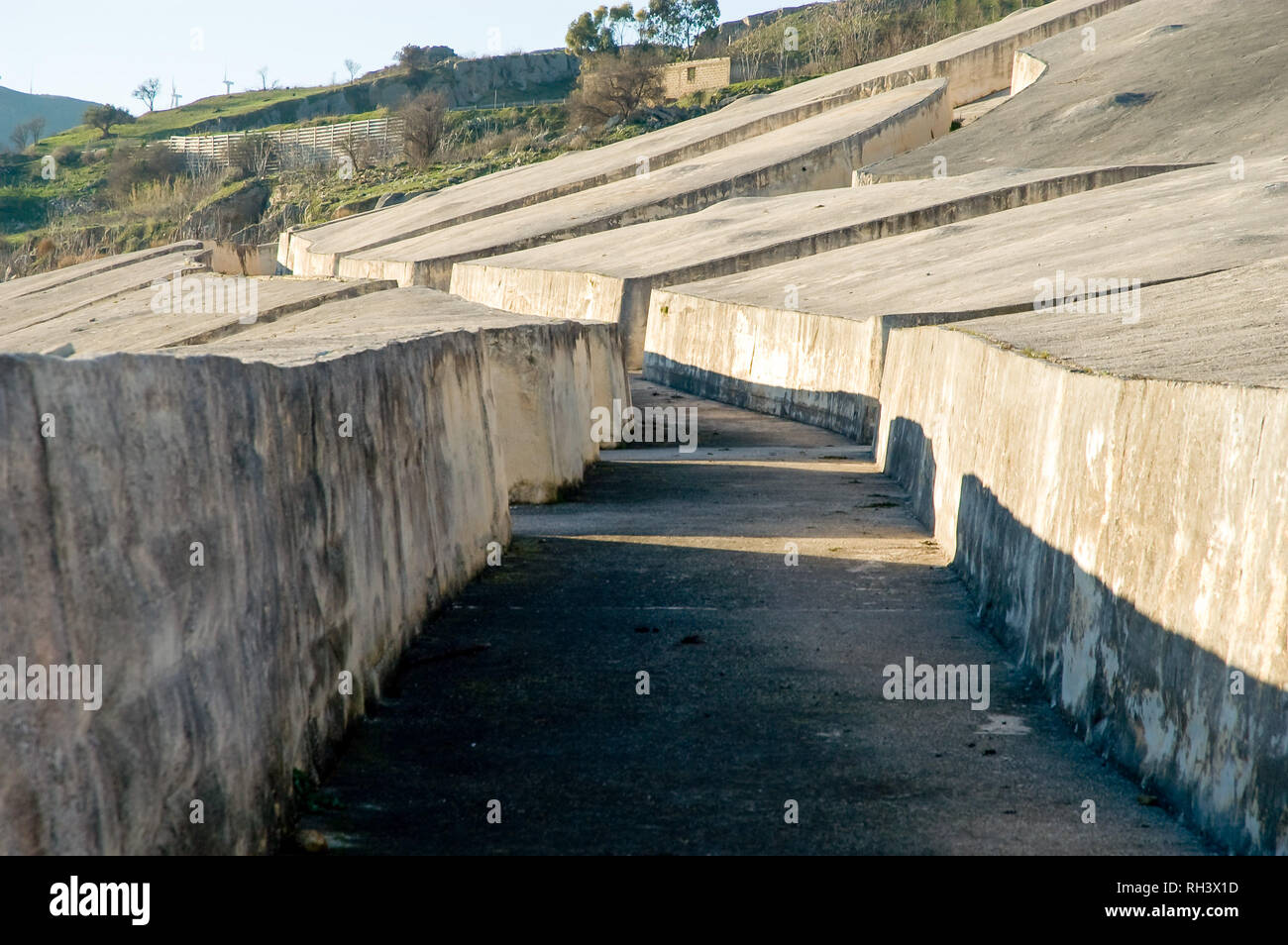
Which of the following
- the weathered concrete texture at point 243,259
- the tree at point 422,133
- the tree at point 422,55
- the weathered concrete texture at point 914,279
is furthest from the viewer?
the tree at point 422,55

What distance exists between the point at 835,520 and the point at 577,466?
2388 mm

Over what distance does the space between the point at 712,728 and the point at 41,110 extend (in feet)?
665

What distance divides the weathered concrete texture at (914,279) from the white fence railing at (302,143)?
159 feet

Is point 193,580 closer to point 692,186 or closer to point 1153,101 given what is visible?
point 1153,101

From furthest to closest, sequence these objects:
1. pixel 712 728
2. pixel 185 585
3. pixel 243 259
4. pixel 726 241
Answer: pixel 243 259 → pixel 726 241 → pixel 712 728 → pixel 185 585

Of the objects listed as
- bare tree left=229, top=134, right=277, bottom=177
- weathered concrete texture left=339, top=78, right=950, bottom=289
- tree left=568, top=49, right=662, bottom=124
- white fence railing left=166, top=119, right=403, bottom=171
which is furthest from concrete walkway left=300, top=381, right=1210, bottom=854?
bare tree left=229, top=134, right=277, bottom=177

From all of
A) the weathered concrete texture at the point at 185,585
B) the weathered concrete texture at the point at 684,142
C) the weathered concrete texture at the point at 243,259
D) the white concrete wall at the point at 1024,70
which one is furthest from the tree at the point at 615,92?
the weathered concrete texture at the point at 185,585

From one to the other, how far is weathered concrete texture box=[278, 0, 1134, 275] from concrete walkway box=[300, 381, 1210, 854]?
26496 mm

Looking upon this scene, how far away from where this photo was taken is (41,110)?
18912 cm

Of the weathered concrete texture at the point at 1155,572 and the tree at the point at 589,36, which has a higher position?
the tree at the point at 589,36

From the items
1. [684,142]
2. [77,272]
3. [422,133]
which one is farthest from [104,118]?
[77,272]

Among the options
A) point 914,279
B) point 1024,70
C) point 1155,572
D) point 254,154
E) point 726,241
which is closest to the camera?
point 1155,572

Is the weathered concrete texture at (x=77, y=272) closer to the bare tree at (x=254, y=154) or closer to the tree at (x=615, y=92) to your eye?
the tree at (x=615, y=92)

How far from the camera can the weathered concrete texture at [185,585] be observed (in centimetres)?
294
